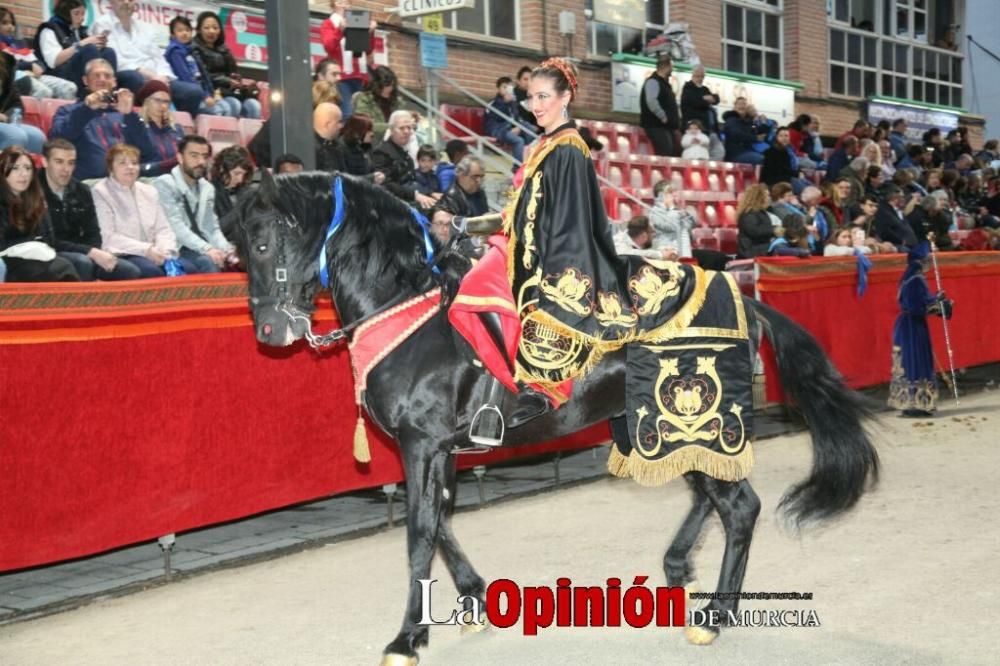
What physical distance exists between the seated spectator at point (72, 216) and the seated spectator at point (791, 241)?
25.6 ft

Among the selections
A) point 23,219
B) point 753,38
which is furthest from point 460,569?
point 753,38

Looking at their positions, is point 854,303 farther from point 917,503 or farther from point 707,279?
point 707,279

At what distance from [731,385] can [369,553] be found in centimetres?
280

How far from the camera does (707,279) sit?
548cm

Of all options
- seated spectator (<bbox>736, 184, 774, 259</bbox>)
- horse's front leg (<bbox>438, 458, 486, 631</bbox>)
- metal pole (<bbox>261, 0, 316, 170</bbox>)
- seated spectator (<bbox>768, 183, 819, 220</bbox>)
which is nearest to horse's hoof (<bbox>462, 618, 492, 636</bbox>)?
horse's front leg (<bbox>438, 458, 486, 631</bbox>)

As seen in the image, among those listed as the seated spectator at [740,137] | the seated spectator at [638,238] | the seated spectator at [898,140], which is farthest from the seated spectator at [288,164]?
the seated spectator at [898,140]

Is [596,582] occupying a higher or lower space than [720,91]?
lower

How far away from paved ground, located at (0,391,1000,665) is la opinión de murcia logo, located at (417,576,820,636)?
79mm

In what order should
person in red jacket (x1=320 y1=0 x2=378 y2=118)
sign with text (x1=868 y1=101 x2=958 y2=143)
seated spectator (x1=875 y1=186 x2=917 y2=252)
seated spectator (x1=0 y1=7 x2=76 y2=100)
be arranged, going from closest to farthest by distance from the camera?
1. seated spectator (x1=0 y1=7 x2=76 y2=100)
2. person in red jacket (x1=320 y1=0 x2=378 y2=118)
3. seated spectator (x1=875 y1=186 x2=917 y2=252)
4. sign with text (x1=868 y1=101 x2=958 y2=143)

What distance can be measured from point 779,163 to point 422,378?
14.0 meters

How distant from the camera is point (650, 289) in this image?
17.3ft

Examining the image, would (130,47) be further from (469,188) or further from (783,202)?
(783,202)

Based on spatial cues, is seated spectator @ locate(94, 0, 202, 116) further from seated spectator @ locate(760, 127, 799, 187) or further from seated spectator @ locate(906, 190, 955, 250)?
seated spectator @ locate(760, 127, 799, 187)

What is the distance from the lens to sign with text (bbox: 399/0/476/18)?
12.5 m
